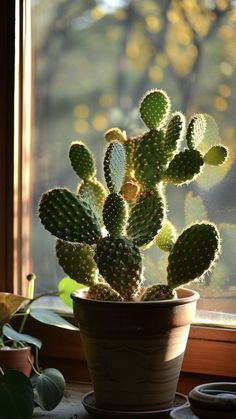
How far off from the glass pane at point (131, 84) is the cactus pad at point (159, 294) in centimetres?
19

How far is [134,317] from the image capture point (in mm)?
1433

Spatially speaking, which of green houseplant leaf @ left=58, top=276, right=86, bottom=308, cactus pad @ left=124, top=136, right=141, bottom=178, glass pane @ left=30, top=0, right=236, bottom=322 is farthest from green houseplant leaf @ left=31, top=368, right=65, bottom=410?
cactus pad @ left=124, top=136, right=141, bottom=178

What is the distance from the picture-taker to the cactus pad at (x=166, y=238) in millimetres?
1539

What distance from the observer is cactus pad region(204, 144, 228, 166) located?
4.85ft

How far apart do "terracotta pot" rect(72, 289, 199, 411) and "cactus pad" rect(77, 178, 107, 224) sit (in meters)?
0.16

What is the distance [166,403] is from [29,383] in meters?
0.24

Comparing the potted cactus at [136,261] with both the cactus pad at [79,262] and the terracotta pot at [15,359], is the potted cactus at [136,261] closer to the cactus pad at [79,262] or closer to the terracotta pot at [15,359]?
the cactus pad at [79,262]

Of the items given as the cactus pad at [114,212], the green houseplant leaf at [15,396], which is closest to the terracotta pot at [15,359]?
the green houseplant leaf at [15,396]

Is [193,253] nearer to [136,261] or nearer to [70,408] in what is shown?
[136,261]

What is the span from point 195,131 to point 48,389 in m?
0.52

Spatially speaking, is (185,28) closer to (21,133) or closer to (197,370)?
(21,133)

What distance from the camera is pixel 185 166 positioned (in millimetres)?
1479

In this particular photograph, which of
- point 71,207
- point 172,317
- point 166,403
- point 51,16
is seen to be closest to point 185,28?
point 51,16

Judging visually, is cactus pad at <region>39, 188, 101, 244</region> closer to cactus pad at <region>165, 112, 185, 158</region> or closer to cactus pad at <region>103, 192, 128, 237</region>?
cactus pad at <region>103, 192, 128, 237</region>
